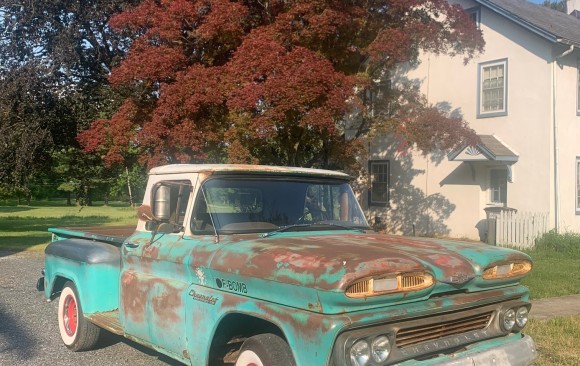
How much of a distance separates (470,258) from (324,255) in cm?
112

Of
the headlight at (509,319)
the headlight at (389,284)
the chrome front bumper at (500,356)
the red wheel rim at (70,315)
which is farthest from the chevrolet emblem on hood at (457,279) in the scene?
the red wheel rim at (70,315)

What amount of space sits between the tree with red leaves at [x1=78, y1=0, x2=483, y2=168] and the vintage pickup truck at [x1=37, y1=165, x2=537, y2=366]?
5756 millimetres

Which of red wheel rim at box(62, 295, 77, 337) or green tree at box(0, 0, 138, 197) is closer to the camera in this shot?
red wheel rim at box(62, 295, 77, 337)

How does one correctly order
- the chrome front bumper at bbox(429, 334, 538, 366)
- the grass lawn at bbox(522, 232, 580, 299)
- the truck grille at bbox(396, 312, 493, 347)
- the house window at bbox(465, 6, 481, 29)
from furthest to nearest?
the house window at bbox(465, 6, 481, 29) → the grass lawn at bbox(522, 232, 580, 299) → the chrome front bumper at bbox(429, 334, 538, 366) → the truck grille at bbox(396, 312, 493, 347)

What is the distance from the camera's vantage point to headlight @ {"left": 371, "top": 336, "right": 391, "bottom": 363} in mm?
3391

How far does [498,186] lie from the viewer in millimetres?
17516

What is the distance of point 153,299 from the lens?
15.9ft

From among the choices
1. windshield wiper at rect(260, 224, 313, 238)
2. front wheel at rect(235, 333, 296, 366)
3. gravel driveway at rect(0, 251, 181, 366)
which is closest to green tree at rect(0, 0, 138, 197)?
gravel driveway at rect(0, 251, 181, 366)

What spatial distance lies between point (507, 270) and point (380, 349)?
136 centimetres

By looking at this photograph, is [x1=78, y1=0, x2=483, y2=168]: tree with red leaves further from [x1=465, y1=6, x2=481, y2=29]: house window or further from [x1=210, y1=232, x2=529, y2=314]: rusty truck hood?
[x1=210, y1=232, x2=529, y2=314]: rusty truck hood

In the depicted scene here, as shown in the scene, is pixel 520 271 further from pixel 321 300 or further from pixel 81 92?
pixel 81 92

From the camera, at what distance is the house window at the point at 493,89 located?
17047mm

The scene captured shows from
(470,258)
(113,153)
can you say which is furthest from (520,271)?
(113,153)

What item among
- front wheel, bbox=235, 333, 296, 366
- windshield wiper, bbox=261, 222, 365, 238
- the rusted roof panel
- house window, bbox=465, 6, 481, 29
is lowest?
front wheel, bbox=235, 333, 296, 366
